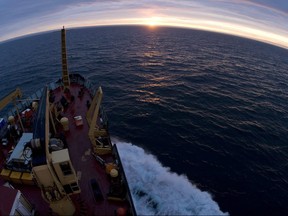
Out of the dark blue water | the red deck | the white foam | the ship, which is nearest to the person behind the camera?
the ship

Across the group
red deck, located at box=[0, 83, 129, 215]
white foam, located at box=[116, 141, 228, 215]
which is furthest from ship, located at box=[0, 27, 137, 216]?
white foam, located at box=[116, 141, 228, 215]

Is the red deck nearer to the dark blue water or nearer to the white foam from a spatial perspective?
the white foam

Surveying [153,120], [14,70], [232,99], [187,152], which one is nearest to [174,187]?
[187,152]

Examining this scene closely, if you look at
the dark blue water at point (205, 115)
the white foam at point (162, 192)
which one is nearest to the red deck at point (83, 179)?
the white foam at point (162, 192)

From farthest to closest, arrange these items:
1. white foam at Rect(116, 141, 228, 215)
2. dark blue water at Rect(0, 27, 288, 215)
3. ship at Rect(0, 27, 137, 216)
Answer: dark blue water at Rect(0, 27, 288, 215) < white foam at Rect(116, 141, 228, 215) < ship at Rect(0, 27, 137, 216)

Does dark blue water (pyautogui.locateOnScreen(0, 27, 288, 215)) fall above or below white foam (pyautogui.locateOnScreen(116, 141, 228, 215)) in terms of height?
above

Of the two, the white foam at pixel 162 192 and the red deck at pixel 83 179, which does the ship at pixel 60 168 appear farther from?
the white foam at pixel 162 192

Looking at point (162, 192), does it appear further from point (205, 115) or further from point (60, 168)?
point (205, 115)
